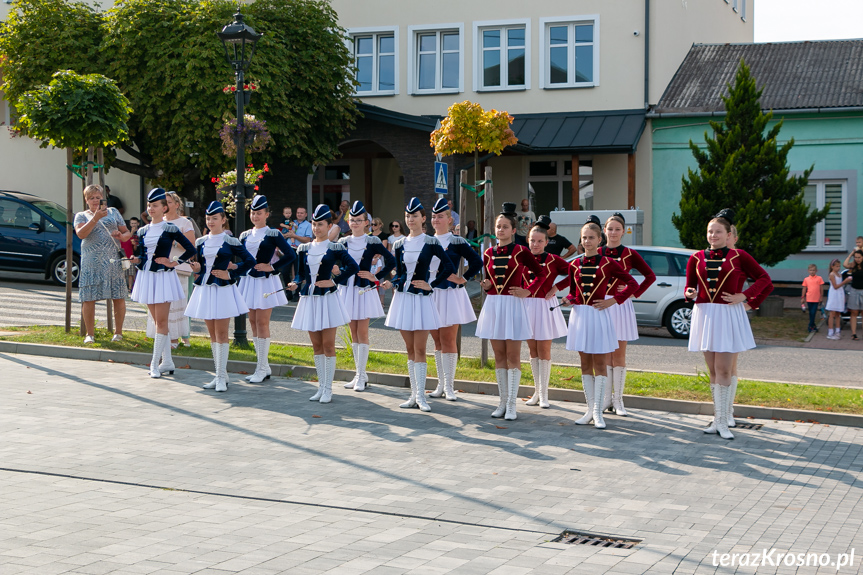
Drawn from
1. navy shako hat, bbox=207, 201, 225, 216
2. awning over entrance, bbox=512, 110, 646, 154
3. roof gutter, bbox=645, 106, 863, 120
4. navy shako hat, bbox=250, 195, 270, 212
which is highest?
roof gutter, bbox=645, 106, 863, 120

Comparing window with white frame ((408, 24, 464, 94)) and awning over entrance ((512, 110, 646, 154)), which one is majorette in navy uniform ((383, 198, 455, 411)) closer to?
awning over entrance ((512, 110, 646, 154))

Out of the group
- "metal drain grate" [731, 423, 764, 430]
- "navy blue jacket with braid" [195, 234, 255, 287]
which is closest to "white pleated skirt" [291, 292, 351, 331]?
"navy blue jacket with braid" [195, 234, 255, 287]

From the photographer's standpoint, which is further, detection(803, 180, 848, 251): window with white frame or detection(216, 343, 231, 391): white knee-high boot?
detection(803, 180, 848, 251): window with white frame

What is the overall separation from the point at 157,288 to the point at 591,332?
536 centimetres

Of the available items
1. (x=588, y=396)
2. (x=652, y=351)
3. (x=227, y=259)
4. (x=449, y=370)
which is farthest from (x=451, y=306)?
(x=652, y=351)

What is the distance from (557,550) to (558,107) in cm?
2432

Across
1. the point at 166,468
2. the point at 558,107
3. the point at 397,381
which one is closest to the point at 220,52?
the point at 558,107

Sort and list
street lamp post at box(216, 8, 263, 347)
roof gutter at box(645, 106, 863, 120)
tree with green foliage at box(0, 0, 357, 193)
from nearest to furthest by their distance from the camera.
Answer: street lamp post at box(216, 8, 263, 347)
tree with green foliage at box(0, 0, 357, 193)
roof gutter at box(645, 106, 863, 120)

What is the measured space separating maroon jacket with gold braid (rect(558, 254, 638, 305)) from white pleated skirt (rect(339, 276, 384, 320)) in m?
2.54

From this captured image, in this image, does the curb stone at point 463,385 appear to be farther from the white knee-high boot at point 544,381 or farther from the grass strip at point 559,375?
the white knee-high boot at point 544,381

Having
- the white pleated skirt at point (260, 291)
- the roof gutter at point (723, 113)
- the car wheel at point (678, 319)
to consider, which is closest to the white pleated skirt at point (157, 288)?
the white pleated skirt at point (260, 291)

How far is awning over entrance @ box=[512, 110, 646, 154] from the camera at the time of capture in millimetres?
26656

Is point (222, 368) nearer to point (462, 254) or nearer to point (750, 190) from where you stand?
point (462, 254)

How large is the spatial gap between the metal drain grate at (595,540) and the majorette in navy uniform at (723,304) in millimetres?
3396
